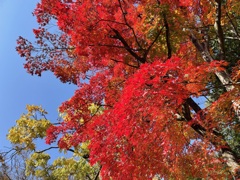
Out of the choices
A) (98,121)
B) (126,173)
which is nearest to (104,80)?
(98,121)

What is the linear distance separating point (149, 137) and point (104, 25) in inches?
159

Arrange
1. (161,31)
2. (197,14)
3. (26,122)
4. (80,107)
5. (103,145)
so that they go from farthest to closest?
(26,122) < (80,107) < (197,14) < (161,31) < (103,145)

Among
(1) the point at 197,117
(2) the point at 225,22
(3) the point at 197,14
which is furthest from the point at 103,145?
(2) the point at 225,22

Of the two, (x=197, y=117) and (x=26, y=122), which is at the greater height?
(x=26, y=122)

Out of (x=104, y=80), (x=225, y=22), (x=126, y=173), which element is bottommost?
(x=126, y=173)

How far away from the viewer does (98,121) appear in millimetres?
8438

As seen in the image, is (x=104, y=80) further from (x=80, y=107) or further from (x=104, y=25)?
(x=104, y=25)

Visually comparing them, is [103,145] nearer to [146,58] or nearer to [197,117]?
[197,117]

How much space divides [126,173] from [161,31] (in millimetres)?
4092

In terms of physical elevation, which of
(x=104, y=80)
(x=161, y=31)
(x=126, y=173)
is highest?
(x=104, y=80)

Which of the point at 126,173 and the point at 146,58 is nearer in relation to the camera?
the point at 126,173

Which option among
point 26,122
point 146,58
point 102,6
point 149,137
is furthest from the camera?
point 26,122

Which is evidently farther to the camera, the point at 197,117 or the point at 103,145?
the point at 197,117

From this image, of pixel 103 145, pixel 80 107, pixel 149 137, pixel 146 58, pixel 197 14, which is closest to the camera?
pixel 149 137
